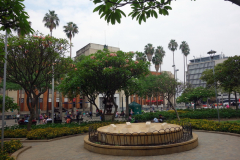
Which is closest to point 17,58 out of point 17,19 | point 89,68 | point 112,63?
point 89,68

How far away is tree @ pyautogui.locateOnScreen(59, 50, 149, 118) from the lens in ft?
61.1

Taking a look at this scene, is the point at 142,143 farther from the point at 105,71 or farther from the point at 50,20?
the point at 50,20

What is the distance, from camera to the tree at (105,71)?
61.1 ft

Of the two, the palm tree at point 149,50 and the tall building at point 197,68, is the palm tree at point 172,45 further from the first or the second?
the tall building at point 197,68

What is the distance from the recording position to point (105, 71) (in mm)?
17547

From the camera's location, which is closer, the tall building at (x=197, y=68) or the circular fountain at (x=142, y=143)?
the circular fountain at (x=142, y=143)

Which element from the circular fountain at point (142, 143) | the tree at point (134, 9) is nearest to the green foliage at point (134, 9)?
the tree at point (134, 9)

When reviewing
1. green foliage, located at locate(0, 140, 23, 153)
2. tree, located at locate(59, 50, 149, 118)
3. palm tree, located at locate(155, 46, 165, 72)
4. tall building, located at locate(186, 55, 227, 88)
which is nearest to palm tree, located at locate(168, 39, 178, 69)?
palm tree, located at locate(155, 46, 165, 72)

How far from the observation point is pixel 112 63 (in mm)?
→ 19266

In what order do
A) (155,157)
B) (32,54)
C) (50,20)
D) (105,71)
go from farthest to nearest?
(50,20)
(105,71)
(32,54)
(155,157)

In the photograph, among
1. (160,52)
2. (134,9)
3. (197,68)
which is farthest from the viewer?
(197,68)

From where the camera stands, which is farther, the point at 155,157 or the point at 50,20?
the point at 50,20

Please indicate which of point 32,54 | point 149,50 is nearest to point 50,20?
point 32,54

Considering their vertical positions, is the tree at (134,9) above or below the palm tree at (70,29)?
below
